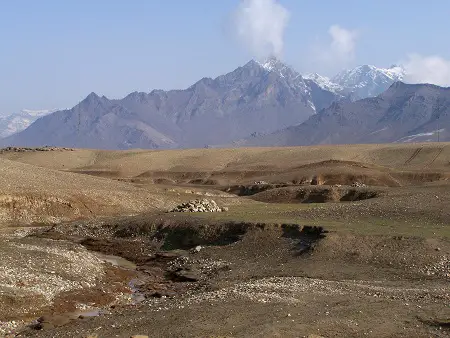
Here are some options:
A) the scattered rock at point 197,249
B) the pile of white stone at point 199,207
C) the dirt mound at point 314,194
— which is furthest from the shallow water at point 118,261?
the dirt mound at point 314,194

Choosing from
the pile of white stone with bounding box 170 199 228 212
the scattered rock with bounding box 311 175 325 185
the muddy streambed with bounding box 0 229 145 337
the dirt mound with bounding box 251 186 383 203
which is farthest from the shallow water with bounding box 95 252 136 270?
the scattered rock with bounding box 311 175 325 185

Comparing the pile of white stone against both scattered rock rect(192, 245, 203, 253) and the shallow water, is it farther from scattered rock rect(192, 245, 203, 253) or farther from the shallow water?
the shallow water

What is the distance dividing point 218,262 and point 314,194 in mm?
35095

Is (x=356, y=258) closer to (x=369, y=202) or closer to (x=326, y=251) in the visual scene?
(x=326, y=251)

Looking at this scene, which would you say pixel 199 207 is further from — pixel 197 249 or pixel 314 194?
pixel 314 194

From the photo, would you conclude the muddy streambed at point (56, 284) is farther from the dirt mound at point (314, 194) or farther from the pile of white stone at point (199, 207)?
the dirt mound at point (314, 194)

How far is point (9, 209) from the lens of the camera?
6425 centimetres

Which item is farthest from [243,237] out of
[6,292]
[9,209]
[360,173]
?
[360,173]

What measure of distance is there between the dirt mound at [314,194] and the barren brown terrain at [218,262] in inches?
8.9

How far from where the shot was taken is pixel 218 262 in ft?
148

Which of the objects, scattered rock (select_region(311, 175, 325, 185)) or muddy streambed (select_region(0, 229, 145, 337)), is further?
scattered rock (select_region(311, 175, 325, 185))

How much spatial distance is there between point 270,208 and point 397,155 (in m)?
91.5

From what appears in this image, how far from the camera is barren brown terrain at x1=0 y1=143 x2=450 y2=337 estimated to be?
27.4m

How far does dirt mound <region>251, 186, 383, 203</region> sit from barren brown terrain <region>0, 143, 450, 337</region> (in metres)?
0.23
